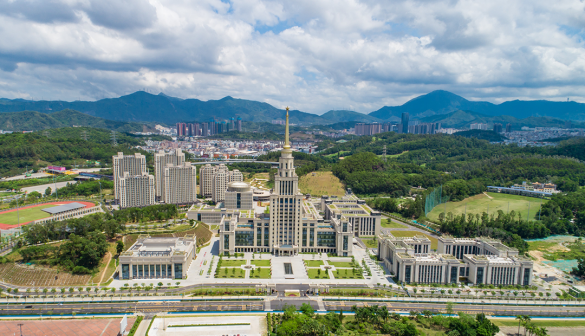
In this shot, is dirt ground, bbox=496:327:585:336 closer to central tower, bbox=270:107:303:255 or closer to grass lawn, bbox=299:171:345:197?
central tower, bbox=270:107:303:255

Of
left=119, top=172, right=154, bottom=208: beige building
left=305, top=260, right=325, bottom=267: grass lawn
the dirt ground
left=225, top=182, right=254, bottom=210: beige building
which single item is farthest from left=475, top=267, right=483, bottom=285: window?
left=119, top=172, right=154, bottom=208: beige building

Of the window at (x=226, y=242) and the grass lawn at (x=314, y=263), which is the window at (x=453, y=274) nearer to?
the grass lawn at (x=314, y=263)

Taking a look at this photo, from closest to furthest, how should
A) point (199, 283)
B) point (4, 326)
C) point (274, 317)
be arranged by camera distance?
point (4, 326)
point (274, 317)
point (199, 283)

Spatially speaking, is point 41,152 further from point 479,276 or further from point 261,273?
point 479,276

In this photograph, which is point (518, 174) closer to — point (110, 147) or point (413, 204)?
point (413, 204)

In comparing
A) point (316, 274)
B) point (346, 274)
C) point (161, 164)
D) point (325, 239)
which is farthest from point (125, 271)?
point (161, 164)

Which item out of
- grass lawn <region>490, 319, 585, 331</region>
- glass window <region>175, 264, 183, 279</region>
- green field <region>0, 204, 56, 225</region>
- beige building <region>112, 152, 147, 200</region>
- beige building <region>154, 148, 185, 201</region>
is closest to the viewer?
grass lawn <region>490, 319, 585, 331</region>

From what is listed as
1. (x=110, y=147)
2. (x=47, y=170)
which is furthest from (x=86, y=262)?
(x=110, y=147)
